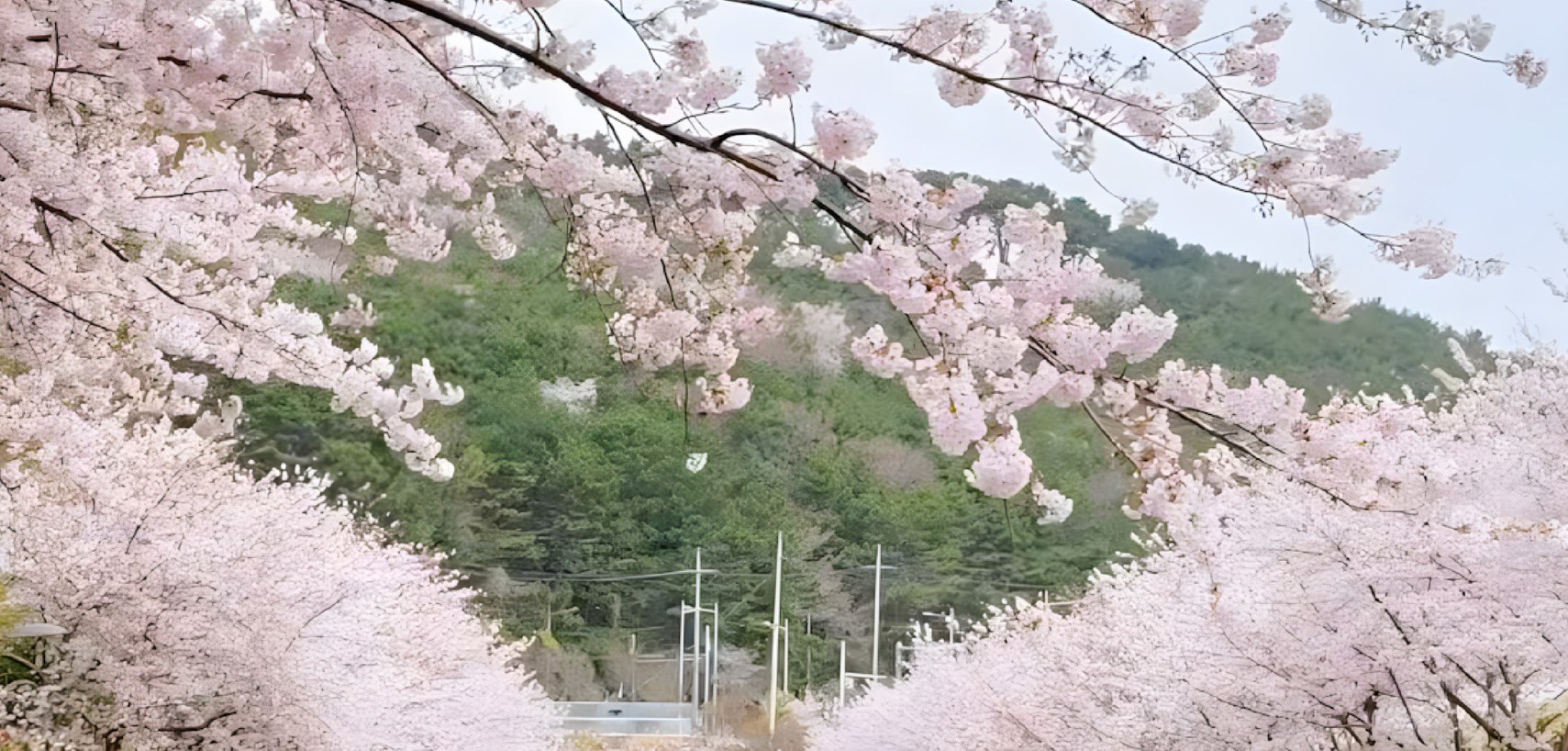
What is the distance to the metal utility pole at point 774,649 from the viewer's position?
1739cm

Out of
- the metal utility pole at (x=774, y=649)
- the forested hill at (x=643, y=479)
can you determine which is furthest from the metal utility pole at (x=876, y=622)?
the metal utility pole at (x=774, y=649)

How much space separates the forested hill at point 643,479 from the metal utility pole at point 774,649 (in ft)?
0.49

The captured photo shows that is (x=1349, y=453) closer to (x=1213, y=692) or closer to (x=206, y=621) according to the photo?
(x=1213, y=692)

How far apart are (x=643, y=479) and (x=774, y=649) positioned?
2.44m

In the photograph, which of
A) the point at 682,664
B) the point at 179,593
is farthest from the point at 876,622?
the point at 179,593

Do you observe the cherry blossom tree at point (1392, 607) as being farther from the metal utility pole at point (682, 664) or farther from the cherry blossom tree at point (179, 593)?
the metal utility pole at point (682, 664)

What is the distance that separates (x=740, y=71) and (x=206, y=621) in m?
3.89

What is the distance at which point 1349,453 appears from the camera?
206cm

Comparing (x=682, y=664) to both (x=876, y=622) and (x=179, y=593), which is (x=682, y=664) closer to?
(x=876, y=622)

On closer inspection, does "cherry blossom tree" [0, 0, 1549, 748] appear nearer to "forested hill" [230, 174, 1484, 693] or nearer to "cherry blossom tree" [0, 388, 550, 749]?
"cherry blossom tree" [0, 388, 550, 749]

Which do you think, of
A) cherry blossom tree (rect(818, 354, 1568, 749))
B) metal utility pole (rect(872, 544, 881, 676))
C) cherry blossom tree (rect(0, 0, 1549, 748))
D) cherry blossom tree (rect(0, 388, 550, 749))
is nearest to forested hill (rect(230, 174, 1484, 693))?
metal utility pole (rect(872, 544, 881, 676))

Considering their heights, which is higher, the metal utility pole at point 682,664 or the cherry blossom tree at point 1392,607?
the cherry blossom tree at point 1392,607

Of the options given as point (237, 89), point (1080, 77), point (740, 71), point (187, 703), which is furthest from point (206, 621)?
point (1080, 77)

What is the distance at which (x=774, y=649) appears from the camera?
57.2 feet
